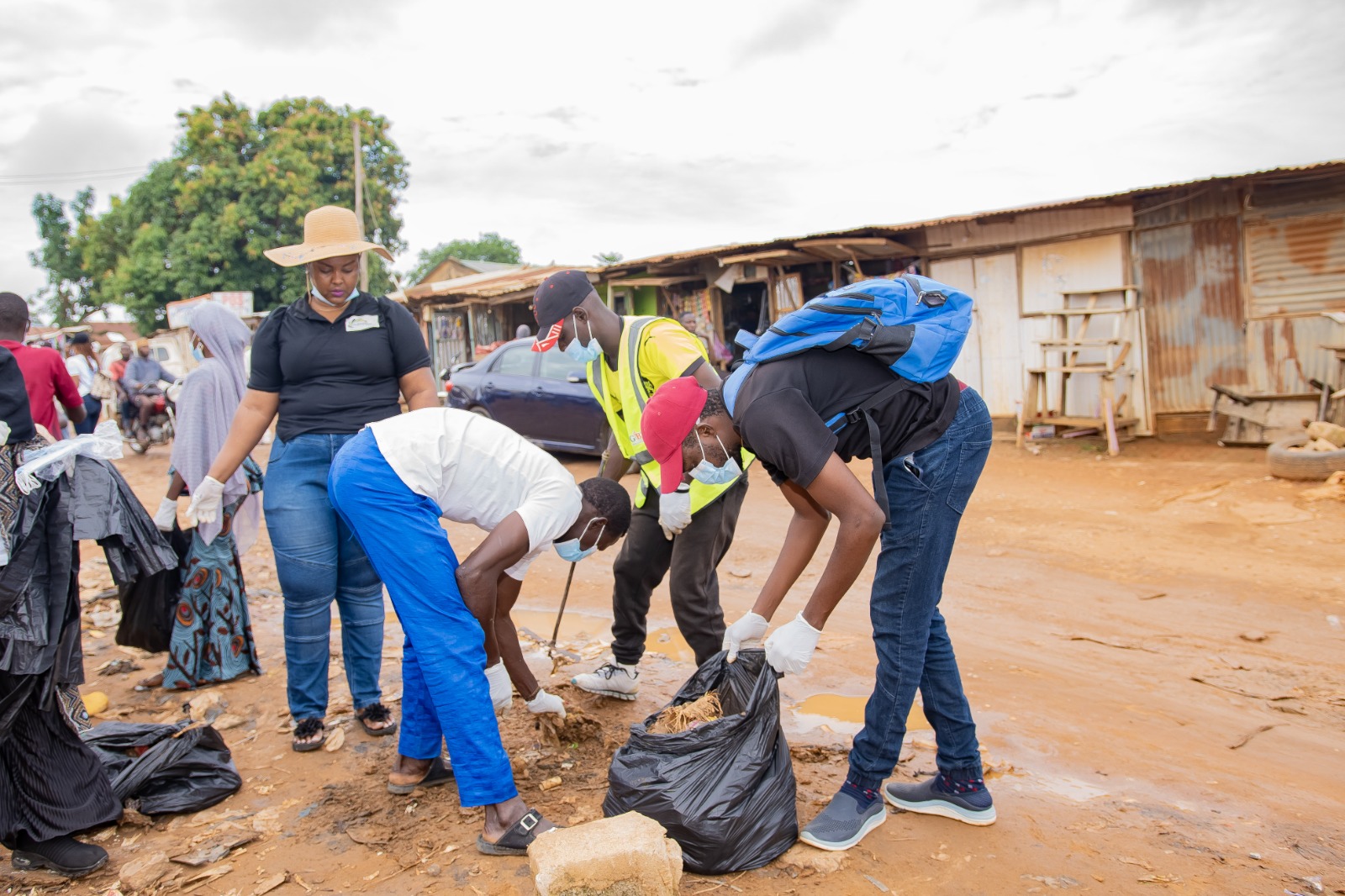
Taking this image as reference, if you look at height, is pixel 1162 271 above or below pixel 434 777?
above

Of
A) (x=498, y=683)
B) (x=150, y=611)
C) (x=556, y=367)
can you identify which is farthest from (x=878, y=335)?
(x=556, y=367)

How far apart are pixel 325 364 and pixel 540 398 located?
649cm

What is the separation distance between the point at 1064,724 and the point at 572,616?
9.14ft

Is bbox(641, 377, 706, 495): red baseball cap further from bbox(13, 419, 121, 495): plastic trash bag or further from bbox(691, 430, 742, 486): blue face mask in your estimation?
bbox(13, 419, 121, 495): plastic trash bag

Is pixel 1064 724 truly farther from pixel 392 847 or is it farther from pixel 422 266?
pixel 422 266

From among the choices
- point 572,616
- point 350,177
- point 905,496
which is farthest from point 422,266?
point 905,496

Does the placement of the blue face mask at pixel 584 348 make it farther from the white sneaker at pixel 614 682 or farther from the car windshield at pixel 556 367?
the car windshield at pixel 556 367

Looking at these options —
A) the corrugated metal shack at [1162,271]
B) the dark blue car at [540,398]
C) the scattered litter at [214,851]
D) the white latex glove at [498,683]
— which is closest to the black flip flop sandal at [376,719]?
the scattered litter at [214,851]

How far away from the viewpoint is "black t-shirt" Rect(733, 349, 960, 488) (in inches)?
84.4

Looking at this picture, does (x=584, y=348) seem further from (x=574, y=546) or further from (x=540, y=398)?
(x=540, y=398)

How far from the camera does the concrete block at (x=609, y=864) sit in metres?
2.11

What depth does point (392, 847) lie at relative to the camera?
2.67 m

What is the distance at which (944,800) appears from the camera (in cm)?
266

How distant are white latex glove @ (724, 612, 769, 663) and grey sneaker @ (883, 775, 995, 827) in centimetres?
68
